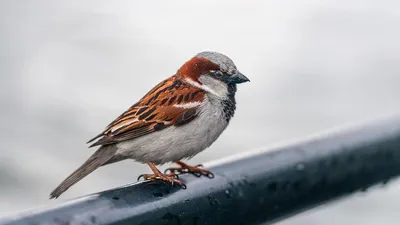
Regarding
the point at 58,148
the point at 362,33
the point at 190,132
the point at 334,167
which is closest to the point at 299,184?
the point at 334,167

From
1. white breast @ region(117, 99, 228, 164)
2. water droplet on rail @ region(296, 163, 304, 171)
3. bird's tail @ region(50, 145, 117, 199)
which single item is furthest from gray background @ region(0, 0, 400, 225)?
water droplet on rail @ region(296, 163, 304, 171)

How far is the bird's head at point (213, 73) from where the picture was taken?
326 cm

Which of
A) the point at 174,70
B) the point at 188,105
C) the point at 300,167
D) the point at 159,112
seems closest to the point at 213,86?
the point at 188,105

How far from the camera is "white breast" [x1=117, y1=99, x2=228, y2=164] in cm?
305

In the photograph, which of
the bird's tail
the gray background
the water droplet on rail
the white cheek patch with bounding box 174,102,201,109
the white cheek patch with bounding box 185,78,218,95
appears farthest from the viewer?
the gray background

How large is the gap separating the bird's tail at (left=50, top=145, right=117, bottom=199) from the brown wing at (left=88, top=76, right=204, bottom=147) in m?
0.03

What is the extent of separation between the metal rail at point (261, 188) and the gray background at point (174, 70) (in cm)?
540

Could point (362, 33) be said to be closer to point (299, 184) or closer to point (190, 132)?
point (190, 132)

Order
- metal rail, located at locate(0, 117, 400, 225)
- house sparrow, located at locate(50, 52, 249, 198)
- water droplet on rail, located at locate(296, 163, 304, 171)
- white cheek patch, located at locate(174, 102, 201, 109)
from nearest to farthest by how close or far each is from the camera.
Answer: metal rail, located at locate(0, 117, 400, 225) → water droplet on rail, located at locate(296, 163, 304, 171) → house sparrow, located at locate(50, 52, 249, 198) → white cheek patch, located at locate(174, 102, 201, 109)

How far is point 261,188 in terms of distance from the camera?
1.88 meters

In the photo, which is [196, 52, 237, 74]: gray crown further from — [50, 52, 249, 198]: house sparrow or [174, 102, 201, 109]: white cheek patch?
[174, 102, 201, 109]: white cheek patch

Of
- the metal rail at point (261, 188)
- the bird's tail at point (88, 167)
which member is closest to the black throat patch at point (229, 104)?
the bird's tail at point (88, 167)

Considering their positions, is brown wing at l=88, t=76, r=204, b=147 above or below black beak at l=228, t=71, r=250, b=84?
below

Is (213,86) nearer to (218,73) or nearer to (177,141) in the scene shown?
(218,73)
